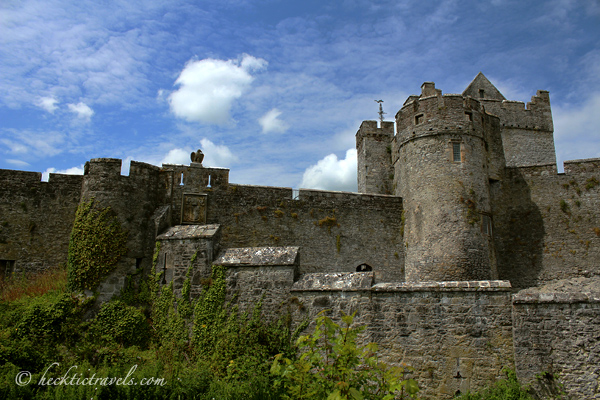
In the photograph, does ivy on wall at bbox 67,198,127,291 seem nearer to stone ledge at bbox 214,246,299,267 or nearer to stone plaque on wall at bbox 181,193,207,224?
stone plaque on wall at bbox 181,193,207,224

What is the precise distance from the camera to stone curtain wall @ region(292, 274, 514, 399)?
400 inches

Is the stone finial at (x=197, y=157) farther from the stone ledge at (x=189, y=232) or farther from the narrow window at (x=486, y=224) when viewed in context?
the narrow window at (x=486, y=224)

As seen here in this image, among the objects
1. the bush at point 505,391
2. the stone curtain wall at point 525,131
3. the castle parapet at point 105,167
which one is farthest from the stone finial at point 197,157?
the stone curtain wall at point 525,131

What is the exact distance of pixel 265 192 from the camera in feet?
58.7

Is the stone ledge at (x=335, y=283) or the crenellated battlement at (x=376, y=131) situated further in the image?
the crenellated battlement at (x=376, y=131)

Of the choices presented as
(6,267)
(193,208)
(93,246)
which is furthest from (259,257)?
(6,267)

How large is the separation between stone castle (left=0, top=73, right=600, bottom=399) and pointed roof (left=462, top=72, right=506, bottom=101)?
339 inches

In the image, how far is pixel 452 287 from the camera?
34.8ft

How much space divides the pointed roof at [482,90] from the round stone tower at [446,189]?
11.8m

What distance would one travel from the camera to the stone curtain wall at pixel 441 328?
10.2 meters

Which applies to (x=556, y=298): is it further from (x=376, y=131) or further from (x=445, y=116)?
(x=376, y=131)

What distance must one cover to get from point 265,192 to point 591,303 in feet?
38.2

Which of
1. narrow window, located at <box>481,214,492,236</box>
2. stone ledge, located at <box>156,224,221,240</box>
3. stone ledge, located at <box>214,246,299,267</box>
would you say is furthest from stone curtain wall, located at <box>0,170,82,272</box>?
narrow window, located at <box>481,214,492,236</box>

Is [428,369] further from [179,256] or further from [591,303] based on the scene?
[179,256]
